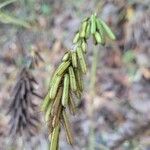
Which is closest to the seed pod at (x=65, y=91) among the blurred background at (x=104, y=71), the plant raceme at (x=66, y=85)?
the plant raceme at (x=66, y=85)

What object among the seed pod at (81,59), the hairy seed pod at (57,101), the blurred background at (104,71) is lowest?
the hairy seed pod at (57,101)

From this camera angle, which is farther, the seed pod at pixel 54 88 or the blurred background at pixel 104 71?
the blurred background at pixel 104 71

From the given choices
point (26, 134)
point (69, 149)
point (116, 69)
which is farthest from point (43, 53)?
point (26, 134)

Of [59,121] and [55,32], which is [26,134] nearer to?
[59,121]

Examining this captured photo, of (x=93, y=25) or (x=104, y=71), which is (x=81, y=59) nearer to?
(x=93, y=25)

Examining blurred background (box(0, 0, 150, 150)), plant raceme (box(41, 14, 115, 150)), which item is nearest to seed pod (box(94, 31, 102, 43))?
plant raceme (box(41, 14, 115, 150))

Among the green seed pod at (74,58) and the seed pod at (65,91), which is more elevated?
the green seed pod at (74,58)

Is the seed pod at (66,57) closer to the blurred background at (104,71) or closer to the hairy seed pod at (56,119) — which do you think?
the hairy seed pod at (56,119)
